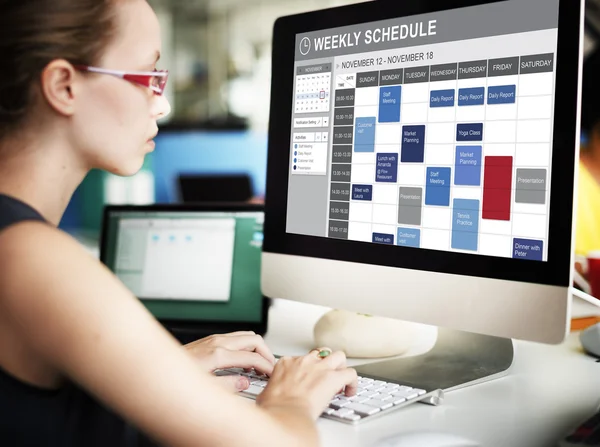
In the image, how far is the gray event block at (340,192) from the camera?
3.22ft

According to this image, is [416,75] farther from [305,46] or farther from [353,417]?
[353,417]

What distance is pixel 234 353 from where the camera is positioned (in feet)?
2.86

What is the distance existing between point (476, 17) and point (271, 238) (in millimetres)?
482

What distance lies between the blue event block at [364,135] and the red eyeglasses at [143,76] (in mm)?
307

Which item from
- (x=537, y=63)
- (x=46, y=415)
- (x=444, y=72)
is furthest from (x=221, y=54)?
(x=46, y=415)

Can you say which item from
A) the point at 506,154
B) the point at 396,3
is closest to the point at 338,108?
the point at 396,3

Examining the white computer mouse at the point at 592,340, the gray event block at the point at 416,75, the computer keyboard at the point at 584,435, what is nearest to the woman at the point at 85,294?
the computer keyboard at the point at 584,435

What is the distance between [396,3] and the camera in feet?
3.09

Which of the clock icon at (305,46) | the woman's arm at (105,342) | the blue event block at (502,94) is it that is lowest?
the woman's arm at (105,342)

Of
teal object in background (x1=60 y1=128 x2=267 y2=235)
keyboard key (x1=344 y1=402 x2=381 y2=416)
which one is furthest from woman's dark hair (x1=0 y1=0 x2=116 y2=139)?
teal object in background (x1=60 y1=128 x2=267 y2=235)

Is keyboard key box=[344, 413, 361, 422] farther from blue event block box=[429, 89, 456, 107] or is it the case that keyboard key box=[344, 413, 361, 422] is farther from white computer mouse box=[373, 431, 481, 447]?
blue event block box=[429, 89, 456, 107]

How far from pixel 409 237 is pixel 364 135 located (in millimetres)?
171

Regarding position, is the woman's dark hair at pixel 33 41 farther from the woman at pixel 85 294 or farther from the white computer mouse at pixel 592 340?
the white computer mouse at pixel 592 340

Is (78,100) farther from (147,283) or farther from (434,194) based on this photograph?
(147,283)
